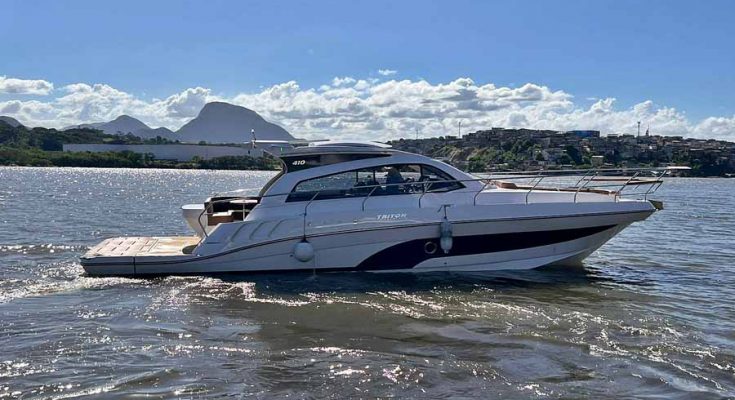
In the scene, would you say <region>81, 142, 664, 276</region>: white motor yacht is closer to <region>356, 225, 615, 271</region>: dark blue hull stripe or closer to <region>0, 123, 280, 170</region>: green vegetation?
<region>356, 225, 615, 271</region>: dark blue hull stripe

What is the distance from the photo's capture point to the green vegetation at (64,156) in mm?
134500

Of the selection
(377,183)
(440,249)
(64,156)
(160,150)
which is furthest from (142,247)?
(160,150)

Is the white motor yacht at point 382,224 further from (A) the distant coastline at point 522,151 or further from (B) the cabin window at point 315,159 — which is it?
(A) the distant coastline at point 522,151

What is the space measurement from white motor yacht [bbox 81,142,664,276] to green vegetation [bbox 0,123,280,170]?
10609 centimetres

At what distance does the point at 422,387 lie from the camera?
6504mm

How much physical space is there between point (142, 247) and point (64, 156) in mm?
142433

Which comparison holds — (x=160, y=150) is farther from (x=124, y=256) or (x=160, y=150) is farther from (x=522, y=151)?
(x=124, y=256)

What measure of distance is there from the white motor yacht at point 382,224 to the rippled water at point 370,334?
356mm

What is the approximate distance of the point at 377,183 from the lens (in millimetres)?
12453

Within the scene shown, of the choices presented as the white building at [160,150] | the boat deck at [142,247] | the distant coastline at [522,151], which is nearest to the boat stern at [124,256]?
the boat deck at [142,247]

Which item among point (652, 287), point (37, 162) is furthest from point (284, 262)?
point (37, 162)

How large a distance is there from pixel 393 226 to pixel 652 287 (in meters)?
4.92

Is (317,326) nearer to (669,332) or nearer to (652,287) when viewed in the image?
(669,332)

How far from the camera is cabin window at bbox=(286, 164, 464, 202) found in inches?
484
